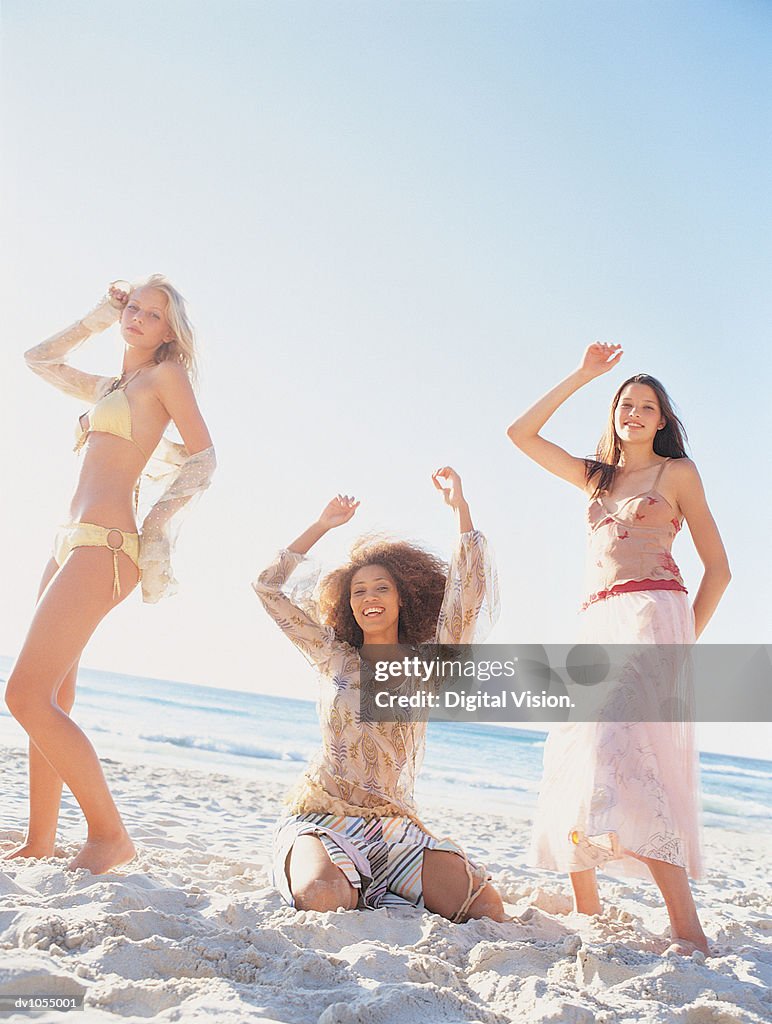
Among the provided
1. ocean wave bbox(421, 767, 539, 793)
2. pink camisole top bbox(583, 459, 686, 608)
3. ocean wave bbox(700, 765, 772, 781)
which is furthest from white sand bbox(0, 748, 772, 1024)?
ocean wave bbox(700, 765, 772, 781)

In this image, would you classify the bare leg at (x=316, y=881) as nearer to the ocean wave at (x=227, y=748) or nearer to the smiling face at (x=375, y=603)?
the smiling face at (x=375, y=603)

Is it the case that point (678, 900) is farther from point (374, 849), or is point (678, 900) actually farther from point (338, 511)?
point (338, 511)

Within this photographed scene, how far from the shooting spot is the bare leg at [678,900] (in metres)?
2.59

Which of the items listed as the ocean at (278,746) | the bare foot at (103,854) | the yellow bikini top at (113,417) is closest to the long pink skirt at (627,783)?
the bare foot at (103,854)

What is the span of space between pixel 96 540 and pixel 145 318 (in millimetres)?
859

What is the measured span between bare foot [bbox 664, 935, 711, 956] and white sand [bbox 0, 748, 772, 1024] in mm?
55

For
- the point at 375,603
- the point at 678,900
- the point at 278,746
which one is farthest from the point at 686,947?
the point at 278,746

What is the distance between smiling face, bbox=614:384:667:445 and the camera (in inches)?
124

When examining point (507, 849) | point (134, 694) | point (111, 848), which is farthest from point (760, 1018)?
point (134, 694)

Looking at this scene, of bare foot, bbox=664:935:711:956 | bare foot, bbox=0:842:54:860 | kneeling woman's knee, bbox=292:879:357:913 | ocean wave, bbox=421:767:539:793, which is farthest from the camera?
ocean wave, bbox=421:767:539:793

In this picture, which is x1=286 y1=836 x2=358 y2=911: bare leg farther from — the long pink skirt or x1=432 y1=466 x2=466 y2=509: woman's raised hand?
x1=432 y1=466 x2=466 y2=509: woman's raised hand

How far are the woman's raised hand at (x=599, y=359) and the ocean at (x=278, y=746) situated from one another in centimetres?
737

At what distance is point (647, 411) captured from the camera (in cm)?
315

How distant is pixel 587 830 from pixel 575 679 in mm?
487
